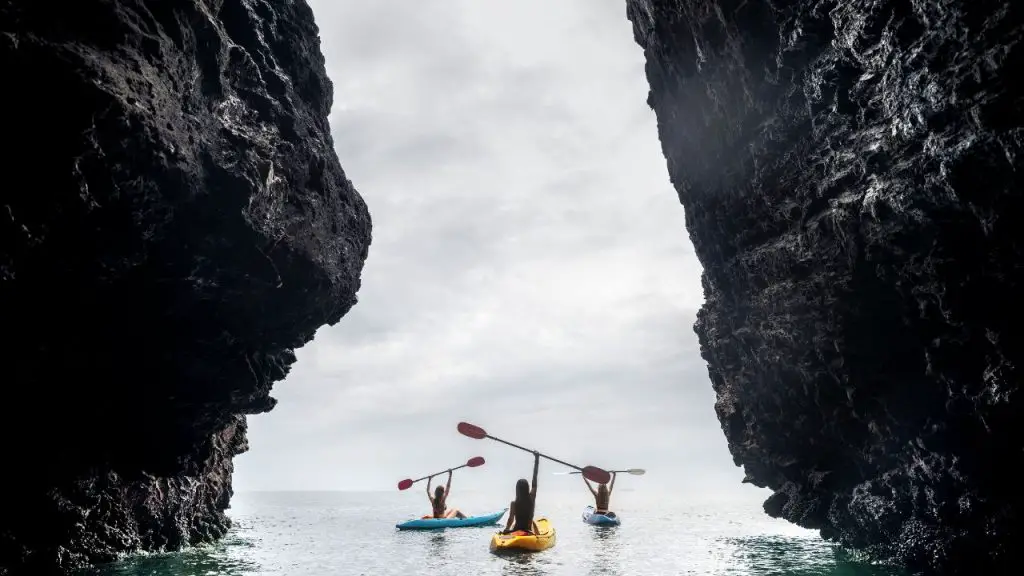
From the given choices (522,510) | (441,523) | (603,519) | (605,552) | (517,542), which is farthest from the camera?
(603,519)

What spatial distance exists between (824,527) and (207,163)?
2058 centimetres

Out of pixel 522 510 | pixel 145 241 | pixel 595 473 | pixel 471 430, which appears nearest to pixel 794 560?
pixel 595 473

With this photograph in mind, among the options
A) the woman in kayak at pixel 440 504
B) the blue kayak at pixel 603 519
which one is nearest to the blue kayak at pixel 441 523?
the woman in kayak at pixel 440 504

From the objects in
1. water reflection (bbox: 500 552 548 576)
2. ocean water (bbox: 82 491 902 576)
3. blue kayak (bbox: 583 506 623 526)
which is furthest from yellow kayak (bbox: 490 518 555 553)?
blue kayak (bbox: 583 506 623 526)

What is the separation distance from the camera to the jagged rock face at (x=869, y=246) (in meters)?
10.8

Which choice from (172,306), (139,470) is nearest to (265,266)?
(172,306)

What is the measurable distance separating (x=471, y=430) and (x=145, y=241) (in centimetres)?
1585

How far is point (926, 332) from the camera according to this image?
12859 mm

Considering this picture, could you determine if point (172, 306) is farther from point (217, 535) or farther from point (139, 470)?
point (217, 535)

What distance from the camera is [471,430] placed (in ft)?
81.6

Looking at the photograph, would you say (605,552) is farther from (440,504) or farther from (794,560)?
(440,504)

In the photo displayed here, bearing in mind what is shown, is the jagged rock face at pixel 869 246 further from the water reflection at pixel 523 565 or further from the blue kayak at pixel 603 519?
the blue kayak at pixel 603 519

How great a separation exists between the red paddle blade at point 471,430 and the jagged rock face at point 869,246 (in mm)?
10110

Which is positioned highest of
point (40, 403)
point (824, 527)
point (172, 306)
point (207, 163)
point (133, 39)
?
point (133, 39)
